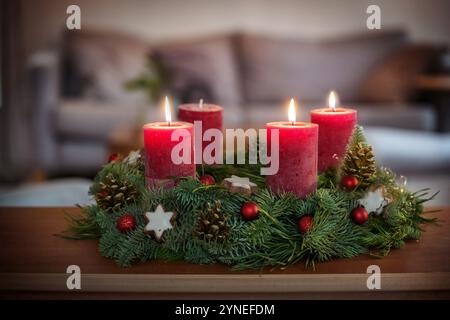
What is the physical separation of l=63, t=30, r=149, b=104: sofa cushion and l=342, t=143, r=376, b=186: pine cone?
276 cm

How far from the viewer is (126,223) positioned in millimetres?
800

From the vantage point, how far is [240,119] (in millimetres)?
3426

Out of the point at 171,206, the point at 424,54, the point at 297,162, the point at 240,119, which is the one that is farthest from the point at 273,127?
the point at 424,54

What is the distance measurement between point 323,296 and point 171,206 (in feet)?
0.69

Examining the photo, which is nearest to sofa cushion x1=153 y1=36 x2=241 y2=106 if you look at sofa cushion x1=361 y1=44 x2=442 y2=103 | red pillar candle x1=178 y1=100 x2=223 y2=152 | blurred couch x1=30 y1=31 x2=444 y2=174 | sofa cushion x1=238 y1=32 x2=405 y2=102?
blurred couch x1=30 y1=31 x2=444 y2=174

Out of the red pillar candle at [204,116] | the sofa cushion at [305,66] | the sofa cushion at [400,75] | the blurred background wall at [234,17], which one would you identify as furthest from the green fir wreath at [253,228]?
the blurred background wall at [234,17]

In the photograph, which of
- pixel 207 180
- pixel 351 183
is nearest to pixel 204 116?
pixel 207 180

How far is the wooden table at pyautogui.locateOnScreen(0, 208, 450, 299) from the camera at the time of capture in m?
0.73

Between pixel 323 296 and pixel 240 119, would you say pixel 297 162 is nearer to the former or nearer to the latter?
pixel 323 296

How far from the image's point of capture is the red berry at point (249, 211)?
772mm

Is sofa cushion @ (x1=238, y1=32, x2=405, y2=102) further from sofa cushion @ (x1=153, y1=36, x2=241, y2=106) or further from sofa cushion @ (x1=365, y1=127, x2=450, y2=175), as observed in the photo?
sofa cushion @ (x1=365, y1=127, x2=450, y2=175)

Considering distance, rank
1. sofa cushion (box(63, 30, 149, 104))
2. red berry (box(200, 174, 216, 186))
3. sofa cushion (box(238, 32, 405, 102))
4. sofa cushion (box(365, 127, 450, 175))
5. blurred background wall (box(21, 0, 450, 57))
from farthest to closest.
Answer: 1. blurred background wall (box(21, 0, 450, 57))
2. sofa cushion (box(238, 32, 405, 102))
3. sofa cushion (box(63, 30, 149, 104))
4. sofa cushion (box(365, 127, 450, 175))
5. red berry (box(200, 174, 216, 186))

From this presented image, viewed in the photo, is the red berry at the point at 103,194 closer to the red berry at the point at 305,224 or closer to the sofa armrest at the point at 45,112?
the red berry at the point at 305,224

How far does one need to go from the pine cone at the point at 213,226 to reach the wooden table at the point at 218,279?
40 mm
